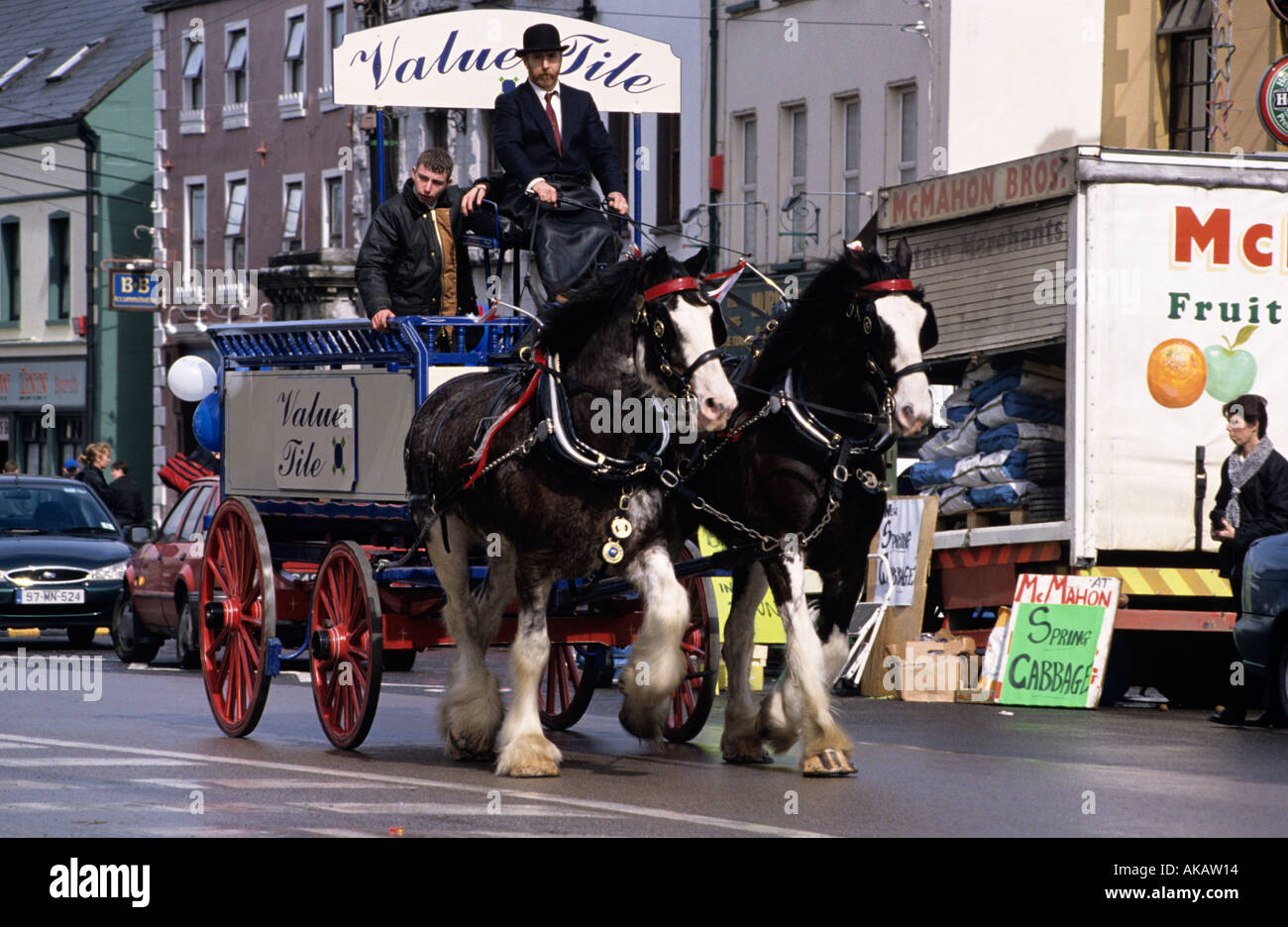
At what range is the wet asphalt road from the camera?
9.40 meters

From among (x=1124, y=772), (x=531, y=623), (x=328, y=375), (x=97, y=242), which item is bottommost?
(x=1124, y=772)

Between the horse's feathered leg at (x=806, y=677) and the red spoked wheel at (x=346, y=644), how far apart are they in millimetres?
2028

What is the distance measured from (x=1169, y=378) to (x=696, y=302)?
7.37 meters

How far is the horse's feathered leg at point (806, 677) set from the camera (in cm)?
1113

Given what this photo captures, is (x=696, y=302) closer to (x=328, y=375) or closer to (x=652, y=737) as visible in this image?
(x=652, y=737)

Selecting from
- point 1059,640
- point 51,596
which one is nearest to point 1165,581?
point 1059,640

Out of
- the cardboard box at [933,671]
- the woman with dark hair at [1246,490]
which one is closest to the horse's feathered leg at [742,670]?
the woman with dark hair at [1246,490]

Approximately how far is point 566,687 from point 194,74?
40.8 m

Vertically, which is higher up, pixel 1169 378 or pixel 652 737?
pixel 1169 378

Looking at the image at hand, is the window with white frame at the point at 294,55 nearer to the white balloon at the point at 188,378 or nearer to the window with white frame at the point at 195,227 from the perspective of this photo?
the window with white frame at the point at 195,227

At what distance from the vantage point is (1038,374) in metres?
17.8

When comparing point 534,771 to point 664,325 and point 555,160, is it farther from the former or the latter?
point 555,160

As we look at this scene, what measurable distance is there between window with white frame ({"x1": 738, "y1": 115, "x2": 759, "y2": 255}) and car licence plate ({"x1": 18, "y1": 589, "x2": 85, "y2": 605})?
13.9m
